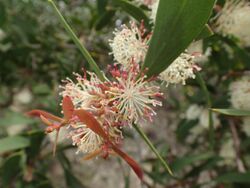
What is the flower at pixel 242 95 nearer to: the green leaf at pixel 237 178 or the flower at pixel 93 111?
the green leaf at pixel 237 178

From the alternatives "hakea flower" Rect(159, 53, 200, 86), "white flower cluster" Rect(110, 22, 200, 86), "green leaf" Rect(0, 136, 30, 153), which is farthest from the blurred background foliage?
"hakea flower" Rect(159, 53, 200, 86)

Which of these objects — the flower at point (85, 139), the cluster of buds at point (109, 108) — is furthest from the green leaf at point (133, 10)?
the flower at point (85, 139)

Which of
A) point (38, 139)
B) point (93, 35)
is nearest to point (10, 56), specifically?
point (93, 35)

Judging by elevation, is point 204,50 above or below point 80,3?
below

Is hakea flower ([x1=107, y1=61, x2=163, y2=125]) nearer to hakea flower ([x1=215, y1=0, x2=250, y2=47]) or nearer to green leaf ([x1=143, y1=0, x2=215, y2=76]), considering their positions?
green leaf ([x1=143, y1=0, x2=215, y2=76])

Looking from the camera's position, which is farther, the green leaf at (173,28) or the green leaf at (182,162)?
the green leaf at (182,162)

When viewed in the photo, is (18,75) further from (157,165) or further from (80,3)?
(157,165)
